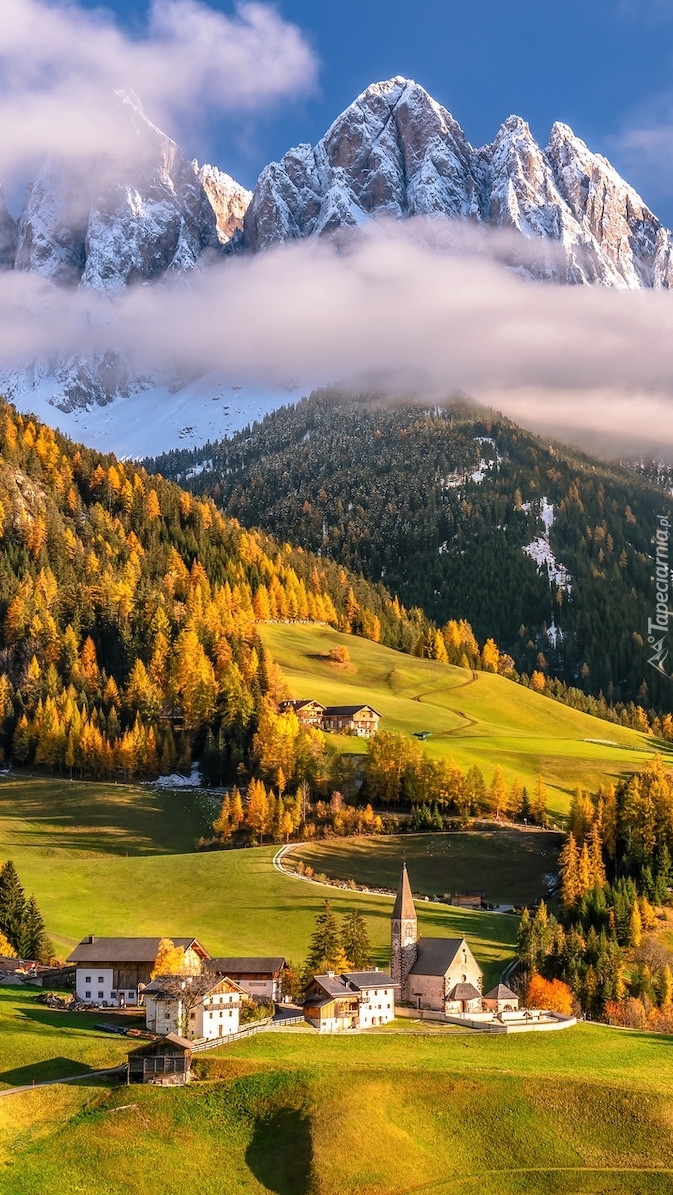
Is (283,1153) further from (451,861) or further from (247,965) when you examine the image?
(451,861)

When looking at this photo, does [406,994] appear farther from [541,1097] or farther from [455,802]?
[455,802]

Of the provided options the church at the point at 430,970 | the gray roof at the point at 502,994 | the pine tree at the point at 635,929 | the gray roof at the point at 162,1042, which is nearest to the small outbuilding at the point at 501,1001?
the gray roof at the point at 502,994

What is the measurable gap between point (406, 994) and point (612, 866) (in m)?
40.8

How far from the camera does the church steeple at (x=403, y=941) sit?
93.8 metres

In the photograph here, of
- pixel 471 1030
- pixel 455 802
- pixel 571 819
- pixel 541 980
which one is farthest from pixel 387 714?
pixel 471 1030

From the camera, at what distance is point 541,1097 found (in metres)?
65.6

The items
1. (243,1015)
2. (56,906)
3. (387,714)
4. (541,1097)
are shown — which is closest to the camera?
(541,1097)

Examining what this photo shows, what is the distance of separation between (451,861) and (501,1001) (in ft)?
126

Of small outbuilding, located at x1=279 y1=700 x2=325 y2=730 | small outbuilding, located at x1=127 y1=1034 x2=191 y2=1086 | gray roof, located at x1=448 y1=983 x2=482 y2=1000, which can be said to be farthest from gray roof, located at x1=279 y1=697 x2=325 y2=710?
small outbuilding, located at x1=127 y1=1034 x2=191 y2=1086

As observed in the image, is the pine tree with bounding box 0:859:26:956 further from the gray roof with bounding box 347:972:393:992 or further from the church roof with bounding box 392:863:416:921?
the church roof with bounding box 392:863:416:921

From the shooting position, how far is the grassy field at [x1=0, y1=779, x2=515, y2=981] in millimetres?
105688

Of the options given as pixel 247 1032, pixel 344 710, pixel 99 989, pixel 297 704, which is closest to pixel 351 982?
pixel 247 1032

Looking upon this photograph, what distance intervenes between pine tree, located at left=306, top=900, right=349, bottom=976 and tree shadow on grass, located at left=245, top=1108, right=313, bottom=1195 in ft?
96.1

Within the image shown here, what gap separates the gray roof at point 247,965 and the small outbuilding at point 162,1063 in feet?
67.8
